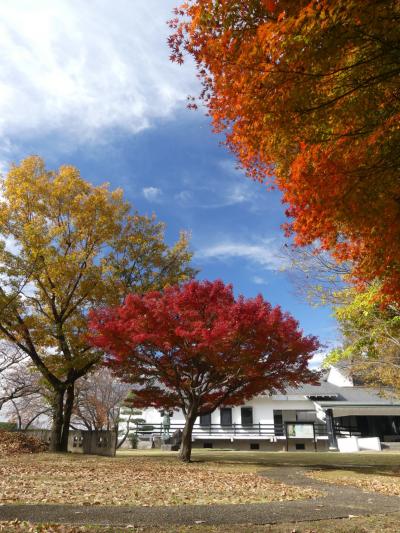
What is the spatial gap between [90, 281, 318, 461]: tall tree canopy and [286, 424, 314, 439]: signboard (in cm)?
1334

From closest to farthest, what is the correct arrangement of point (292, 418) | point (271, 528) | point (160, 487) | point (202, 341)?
point (271, 528), point (160, 487), point (202, 341), point (292, 418)

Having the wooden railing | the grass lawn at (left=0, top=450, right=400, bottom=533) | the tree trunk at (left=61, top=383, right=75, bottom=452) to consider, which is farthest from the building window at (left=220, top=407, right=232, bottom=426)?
the grass lawn at (left=0, top=450, right=400, bottom=533)

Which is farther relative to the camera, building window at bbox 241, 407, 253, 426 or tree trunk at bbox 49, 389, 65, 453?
building window at bbox 241, 407, 253, 426

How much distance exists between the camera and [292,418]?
3797cm

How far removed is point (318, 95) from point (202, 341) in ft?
35.0

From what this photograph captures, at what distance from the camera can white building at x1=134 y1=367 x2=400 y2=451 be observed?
3394cm

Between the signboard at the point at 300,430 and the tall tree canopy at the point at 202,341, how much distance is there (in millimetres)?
13337

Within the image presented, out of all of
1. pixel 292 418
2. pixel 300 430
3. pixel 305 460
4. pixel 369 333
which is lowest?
pixel 305 460

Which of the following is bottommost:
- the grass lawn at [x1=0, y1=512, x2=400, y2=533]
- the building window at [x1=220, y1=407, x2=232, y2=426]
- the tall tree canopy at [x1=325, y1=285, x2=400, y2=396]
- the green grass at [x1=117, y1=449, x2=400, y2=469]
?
the grass lawn at [x1=0, y1=512, x2=400, y2=533]

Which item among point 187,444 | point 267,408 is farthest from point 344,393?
point 187,444

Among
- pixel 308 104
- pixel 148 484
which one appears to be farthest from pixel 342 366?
pixel 308 104

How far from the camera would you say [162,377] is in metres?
17.5

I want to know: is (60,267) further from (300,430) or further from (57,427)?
(300,430)

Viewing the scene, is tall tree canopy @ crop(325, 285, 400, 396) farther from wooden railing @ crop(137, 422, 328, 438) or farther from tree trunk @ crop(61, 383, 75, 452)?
wooden railing @ crop(137, 422, 328, 438)
